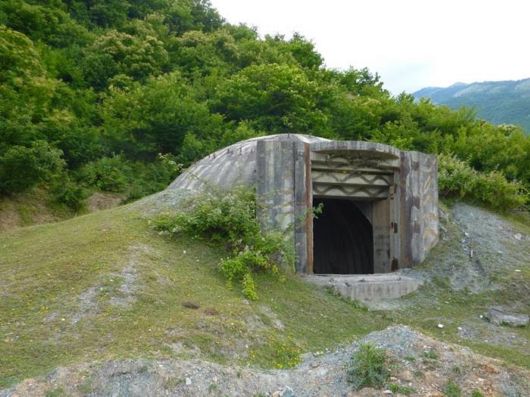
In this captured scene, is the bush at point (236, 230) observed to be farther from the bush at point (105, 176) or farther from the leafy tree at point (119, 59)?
the leafy tree at point (119, 59)

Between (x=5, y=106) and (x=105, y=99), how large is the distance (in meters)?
6.67

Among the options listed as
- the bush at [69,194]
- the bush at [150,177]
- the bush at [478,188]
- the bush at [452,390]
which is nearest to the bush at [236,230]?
the bush at [452,390]

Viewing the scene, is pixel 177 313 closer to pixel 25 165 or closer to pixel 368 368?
pixel 368 368

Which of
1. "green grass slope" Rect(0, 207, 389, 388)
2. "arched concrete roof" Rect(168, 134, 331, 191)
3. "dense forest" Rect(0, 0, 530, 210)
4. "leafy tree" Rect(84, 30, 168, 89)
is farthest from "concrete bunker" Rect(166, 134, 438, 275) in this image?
"leafy tree" Rect(84, 30, 168, 89)

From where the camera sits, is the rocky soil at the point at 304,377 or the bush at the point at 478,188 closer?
the rocky soil at the point at 304,377

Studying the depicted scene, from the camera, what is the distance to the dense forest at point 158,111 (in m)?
16.7

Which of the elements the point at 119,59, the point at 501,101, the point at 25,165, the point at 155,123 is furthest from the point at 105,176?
the point at 501,101

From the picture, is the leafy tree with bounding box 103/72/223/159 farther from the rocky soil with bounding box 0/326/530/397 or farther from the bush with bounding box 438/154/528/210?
the rocky soil with bounding box 0/326/530/397

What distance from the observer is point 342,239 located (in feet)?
50.1

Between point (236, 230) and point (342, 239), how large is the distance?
237 inches

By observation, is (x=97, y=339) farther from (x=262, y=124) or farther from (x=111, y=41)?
(x=111, y=41)

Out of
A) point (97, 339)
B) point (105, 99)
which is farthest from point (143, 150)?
point (97, 339)

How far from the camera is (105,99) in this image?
23266 mm

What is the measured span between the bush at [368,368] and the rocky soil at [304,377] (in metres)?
0.09
